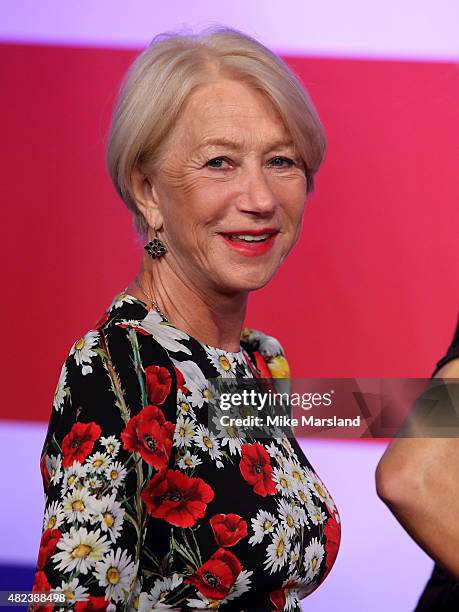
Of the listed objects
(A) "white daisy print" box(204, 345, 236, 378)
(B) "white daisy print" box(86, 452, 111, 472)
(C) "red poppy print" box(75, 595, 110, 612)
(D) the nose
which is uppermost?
(D) the nose

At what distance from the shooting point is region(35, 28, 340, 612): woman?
1.19 m

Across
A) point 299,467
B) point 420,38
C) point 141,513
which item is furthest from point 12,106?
point 141,513

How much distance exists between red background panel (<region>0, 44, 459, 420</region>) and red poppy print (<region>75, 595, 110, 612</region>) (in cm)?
159

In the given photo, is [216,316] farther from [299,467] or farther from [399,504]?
[399,504]

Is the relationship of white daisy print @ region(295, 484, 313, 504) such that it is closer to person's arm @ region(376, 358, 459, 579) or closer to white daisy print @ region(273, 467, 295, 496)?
white daisy print @ region(273, 467, 295, 496)

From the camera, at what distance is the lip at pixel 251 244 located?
4.91ft

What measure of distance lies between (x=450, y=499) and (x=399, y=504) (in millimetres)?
76

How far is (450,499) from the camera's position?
1.50 m

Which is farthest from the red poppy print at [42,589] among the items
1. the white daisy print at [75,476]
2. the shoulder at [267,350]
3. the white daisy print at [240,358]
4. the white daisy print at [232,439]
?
the shoulder at [267,350]

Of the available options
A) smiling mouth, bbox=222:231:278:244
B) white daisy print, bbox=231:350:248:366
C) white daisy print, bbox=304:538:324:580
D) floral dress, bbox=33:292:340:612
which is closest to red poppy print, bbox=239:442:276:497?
floral dress, bbox=33:292:340:612

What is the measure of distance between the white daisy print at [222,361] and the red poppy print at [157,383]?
194 millimetres

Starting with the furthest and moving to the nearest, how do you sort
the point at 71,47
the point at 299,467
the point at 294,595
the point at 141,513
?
the point at 71,47 < the point at 299,467 < the point at 294,595 < the point at 141,513

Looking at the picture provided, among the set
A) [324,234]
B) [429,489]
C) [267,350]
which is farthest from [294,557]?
[324,234]

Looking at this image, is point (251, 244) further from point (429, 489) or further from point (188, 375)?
point (429, 489)
